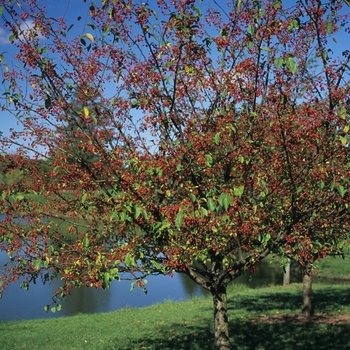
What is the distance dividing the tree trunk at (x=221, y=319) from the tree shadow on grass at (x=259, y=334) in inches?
189

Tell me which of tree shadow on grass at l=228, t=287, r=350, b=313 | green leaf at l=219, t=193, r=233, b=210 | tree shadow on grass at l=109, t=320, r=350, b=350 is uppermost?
green leaf at l=219, t=193, r=233, b=210

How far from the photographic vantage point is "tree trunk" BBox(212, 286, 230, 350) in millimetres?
8922

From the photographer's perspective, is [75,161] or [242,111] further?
[242,111]

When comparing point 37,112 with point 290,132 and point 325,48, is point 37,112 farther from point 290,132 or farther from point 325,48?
point 325,48

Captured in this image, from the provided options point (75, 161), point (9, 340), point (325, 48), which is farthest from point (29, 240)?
point (9, 340)

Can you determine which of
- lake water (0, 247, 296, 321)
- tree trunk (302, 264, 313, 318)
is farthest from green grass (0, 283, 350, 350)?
lake water (0, 247, 296, 321)

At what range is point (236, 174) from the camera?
8.65m

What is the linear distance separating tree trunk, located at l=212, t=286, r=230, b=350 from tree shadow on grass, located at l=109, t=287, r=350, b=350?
4795 millimetres

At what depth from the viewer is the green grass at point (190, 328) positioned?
14.1m

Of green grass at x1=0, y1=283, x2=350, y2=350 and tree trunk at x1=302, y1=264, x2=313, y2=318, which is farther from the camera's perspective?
tree trunk at x1=302, y1=264, x2=313, y2=318

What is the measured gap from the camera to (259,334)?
1503 cm

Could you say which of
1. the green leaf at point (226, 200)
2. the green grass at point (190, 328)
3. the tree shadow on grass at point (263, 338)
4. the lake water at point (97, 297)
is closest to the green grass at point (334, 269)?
the lake water at point (97, 297)

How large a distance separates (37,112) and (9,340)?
13.4m

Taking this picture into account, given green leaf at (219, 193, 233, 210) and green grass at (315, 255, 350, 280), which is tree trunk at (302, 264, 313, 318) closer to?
green leaf at (219, 193, 233, 210)
